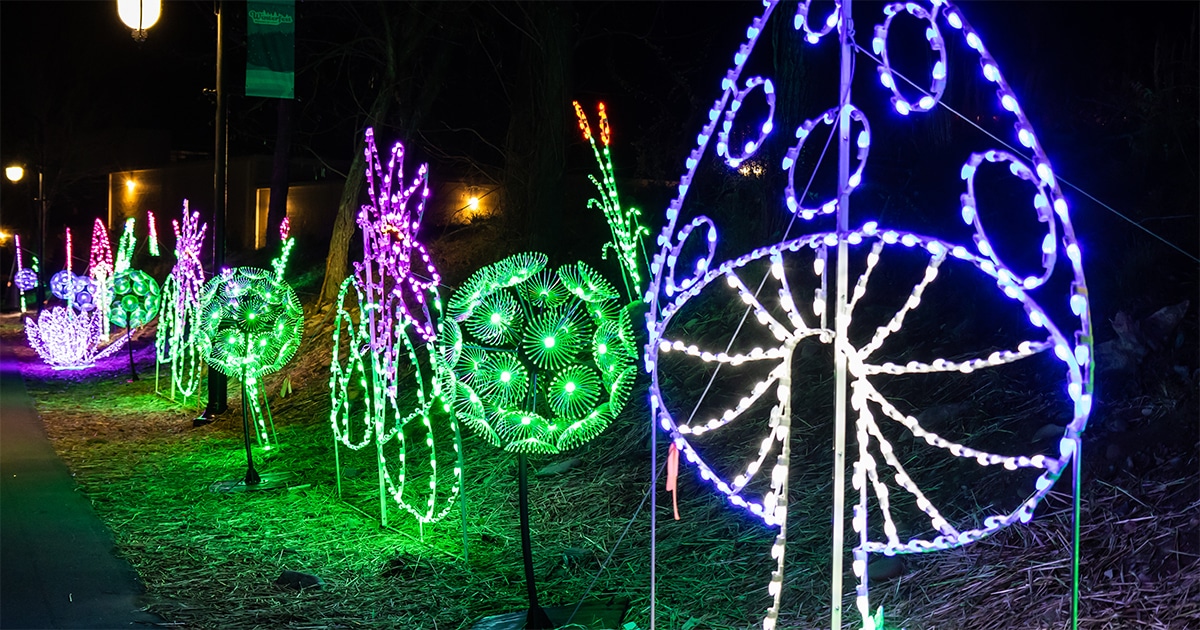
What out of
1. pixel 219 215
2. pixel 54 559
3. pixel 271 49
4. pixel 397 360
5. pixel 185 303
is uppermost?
pixel 271 49

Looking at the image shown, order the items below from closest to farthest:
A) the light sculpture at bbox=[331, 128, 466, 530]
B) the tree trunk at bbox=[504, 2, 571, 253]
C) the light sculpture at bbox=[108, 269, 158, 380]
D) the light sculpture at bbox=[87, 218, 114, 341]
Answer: the light sculpture at bbox=[331, 128, 466, 530] → the tree trunk at bbox=[504, 2, 571, 253] → the light sculpture at bbox=[108, 269, 158, 380] → the light sculpture at bbox=[87, 218, 114, 341]

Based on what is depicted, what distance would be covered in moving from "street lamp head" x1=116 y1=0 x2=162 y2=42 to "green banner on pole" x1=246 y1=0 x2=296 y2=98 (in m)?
0.99

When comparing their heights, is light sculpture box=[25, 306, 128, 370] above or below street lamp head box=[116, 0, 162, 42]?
below

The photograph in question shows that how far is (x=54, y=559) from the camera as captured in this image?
5887mm

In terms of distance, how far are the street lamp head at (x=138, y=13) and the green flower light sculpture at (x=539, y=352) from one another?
658 cm

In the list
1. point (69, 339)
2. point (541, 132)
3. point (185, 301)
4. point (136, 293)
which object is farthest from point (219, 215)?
point (69, 339)

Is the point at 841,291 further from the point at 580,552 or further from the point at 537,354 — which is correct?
the point at 580,552

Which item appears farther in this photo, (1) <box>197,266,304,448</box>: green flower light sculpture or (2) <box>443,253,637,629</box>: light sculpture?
(1) <box>197,266,304,448</box>: green flower light sculpture

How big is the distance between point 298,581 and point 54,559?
1.66 meters

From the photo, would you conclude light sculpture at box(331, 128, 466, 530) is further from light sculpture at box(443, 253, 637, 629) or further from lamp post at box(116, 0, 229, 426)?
lamp post at box(116, 0, 229, 426)

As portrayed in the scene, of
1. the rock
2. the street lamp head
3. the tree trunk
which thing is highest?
the street lamp head

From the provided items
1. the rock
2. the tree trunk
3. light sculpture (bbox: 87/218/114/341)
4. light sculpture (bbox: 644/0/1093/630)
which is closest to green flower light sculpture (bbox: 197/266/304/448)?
the rock

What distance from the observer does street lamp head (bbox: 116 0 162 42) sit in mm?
9547

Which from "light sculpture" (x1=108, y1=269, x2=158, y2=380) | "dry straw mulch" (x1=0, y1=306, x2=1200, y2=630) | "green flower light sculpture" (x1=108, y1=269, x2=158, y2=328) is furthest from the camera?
"green flower light sculpture" (x1=108, y1=269, x2=158, y2=328)
